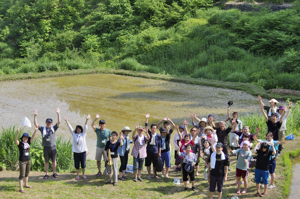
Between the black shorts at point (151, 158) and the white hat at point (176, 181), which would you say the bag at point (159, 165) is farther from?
the white hat at point (176, 181)

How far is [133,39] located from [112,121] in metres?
17.2

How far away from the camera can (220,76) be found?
74.2 feet

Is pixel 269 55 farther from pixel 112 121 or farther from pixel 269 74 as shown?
pixel 112 121

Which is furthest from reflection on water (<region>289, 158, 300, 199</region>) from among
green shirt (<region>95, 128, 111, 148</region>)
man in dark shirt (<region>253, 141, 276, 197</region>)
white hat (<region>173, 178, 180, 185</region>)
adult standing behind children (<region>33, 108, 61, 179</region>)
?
adult standing behind children (<region>33, 108, 61, 179</region>)

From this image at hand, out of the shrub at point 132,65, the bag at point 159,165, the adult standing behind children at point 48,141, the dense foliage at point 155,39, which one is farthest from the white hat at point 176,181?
the shrub at point 132,65

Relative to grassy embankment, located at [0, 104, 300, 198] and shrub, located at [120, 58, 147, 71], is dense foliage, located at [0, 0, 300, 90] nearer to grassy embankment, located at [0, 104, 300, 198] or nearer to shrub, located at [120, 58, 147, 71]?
shrub, located at [120, 58, 147, 71]

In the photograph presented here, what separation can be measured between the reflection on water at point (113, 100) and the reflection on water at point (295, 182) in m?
4.72

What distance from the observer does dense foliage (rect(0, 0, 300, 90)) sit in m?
23.4

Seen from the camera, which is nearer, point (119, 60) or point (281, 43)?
point (281, 43)

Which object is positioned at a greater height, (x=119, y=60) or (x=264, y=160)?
(x=119, y=60)

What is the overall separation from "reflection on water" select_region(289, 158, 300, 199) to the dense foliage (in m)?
9.81

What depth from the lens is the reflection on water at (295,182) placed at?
27.4 feet

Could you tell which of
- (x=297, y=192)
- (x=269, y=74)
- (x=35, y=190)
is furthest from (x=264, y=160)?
(x=269, y=74)

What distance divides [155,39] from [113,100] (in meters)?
12.6
